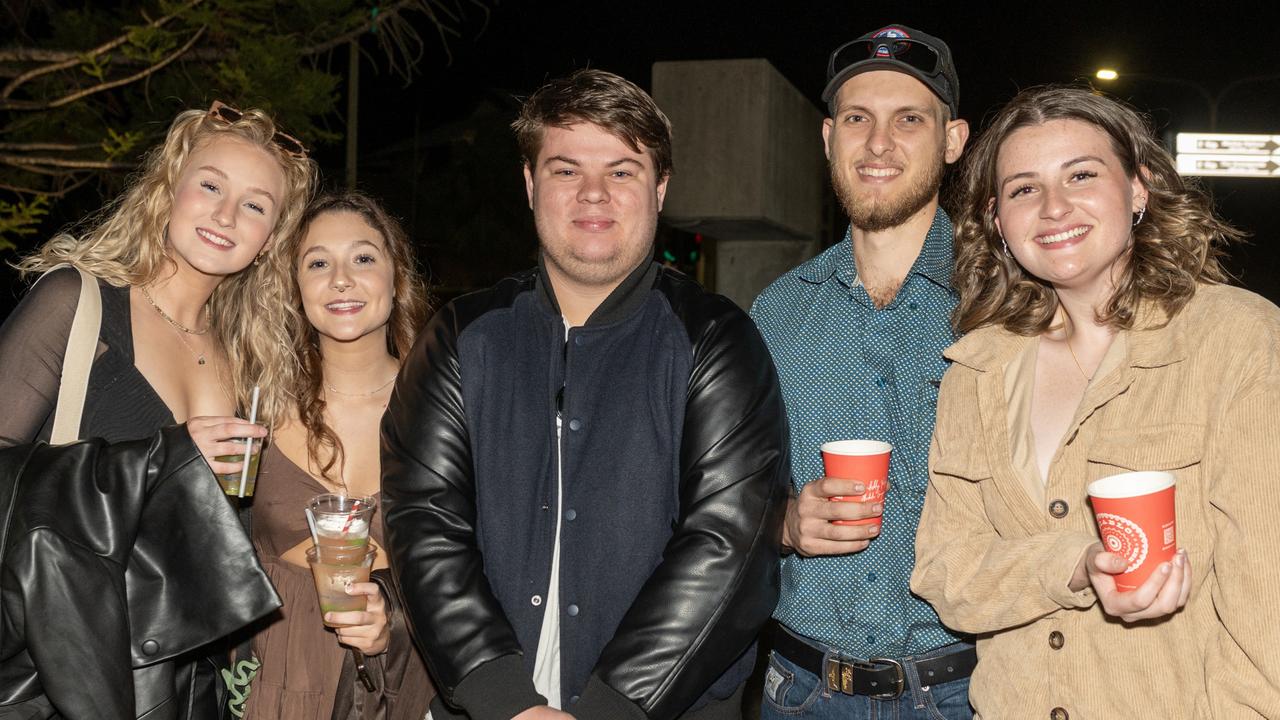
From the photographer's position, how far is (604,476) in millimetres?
2779

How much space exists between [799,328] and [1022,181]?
87cm

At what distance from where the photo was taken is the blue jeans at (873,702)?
293cm

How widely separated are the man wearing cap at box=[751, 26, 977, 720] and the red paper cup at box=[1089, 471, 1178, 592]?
732 millimetres

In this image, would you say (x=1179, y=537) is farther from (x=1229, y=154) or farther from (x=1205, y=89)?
(x=1229, y=154)

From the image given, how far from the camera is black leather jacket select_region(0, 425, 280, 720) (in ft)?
8.55

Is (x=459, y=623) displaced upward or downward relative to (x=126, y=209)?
downward

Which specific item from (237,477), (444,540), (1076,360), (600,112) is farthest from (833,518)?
(237,477)

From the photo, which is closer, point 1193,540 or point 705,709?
point 1193,540

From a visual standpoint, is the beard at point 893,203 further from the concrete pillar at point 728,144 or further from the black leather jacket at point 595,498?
the concrete pillar at point 728,144

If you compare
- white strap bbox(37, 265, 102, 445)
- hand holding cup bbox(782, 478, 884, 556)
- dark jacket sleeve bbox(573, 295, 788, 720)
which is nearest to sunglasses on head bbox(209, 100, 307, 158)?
white strap bbox(37, 265, 102, 445)

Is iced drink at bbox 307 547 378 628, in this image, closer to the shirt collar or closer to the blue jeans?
the blue jeans

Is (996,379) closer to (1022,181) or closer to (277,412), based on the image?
(1022,181)

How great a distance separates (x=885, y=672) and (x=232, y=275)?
265 cm

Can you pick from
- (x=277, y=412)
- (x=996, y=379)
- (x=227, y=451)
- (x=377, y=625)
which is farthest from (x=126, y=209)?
(x=996, y=379)
